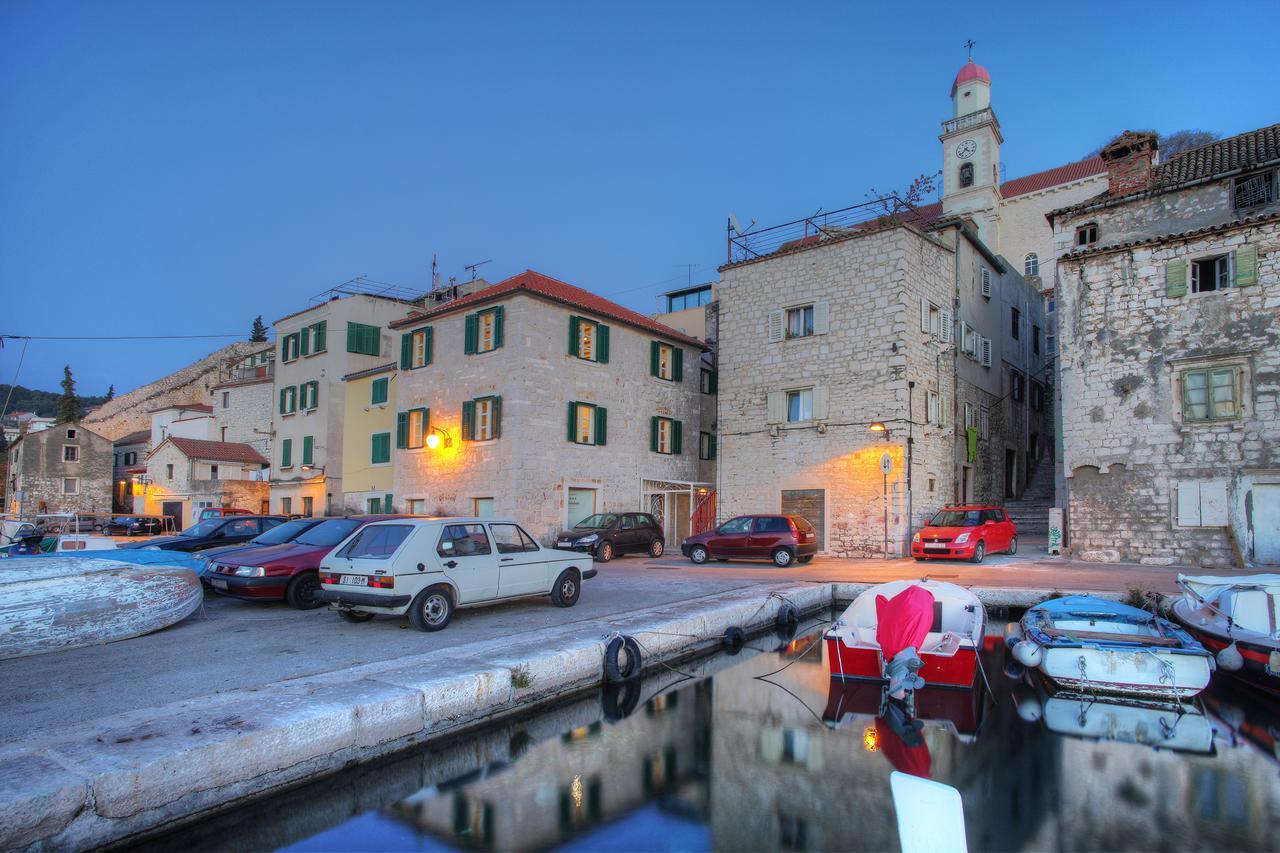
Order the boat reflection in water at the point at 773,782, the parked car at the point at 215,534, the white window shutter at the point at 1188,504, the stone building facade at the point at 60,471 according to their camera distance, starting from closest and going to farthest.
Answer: the boat reflection in water at the point at 773,782 → the parked car at the point at 215,534 → the white window shutter at the point at 1188,504 → the stone building facade at the point at 60,471

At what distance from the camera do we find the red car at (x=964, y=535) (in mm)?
18312

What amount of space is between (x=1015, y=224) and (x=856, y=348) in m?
36.8

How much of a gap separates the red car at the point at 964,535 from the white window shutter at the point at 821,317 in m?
6.41

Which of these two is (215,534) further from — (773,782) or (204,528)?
(773,782)

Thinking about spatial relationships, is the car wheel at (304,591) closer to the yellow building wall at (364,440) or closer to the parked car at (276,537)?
the parked car at (276,537)

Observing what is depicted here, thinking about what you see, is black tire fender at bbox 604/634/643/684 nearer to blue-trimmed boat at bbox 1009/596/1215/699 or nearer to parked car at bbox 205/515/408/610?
parked car at bbox 205/515/408/610

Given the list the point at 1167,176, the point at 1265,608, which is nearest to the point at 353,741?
the point at 1265,608

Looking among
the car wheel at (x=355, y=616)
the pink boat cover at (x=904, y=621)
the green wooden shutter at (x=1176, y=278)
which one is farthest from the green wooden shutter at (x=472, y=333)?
the green wooden shutter at (x=1176, y=278)

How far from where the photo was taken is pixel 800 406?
2283 centimetres

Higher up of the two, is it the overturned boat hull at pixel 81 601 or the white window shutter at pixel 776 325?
the white window shutter at pixel 776 325

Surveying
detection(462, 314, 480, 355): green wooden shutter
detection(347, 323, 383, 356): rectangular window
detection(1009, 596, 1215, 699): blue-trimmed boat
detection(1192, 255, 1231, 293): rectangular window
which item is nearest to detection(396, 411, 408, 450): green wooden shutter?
detection(462, 314, 480, 355): green wooden shutter

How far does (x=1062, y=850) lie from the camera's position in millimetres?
5547

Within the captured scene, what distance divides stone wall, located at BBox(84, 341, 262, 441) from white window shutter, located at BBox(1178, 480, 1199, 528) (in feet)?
175

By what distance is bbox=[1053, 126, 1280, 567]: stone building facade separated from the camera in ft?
52.7
